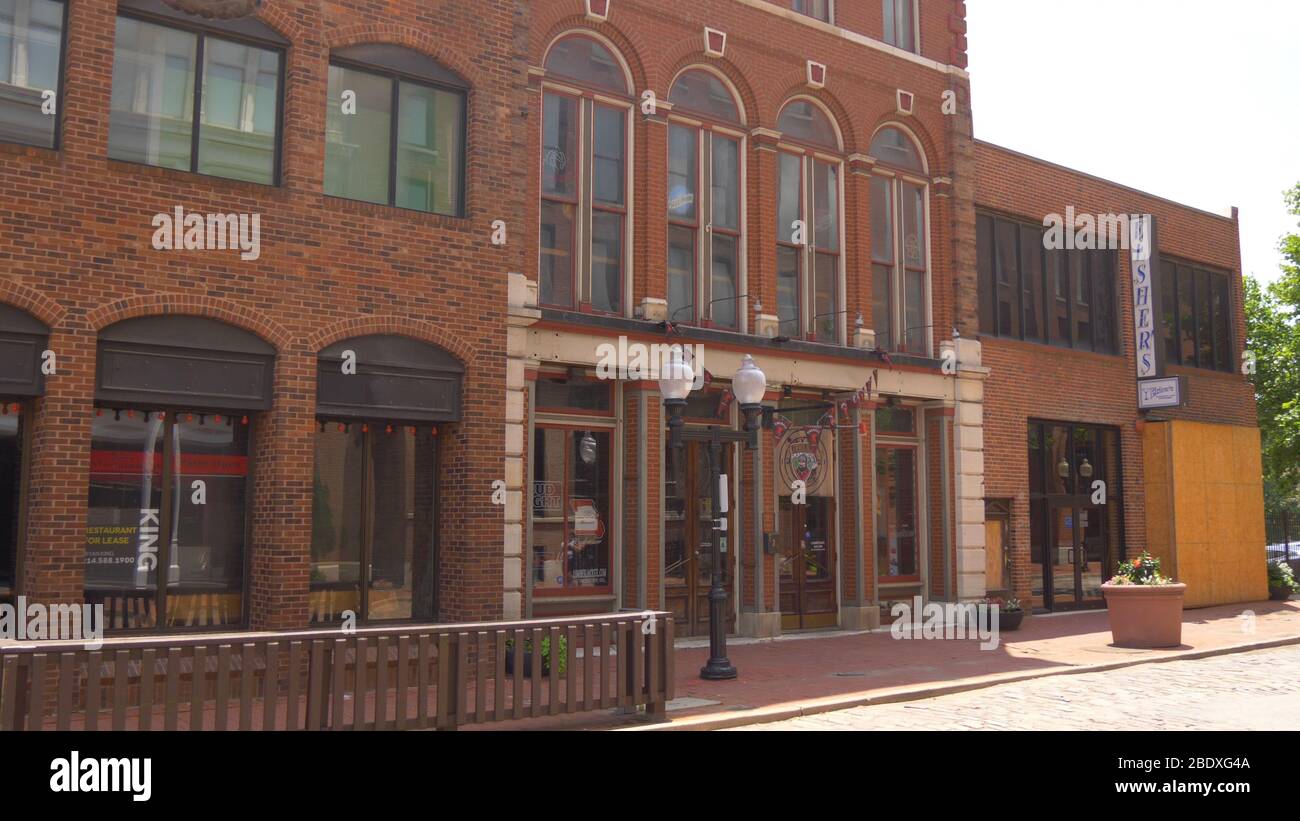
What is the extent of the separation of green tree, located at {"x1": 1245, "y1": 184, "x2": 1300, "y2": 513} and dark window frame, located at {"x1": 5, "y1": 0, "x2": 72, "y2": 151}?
2649 centimetres

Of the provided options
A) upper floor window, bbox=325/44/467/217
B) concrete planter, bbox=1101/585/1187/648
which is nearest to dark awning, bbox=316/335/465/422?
upper floor window, bbox=325/44/467/217

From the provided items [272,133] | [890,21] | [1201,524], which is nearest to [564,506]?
[272,133]

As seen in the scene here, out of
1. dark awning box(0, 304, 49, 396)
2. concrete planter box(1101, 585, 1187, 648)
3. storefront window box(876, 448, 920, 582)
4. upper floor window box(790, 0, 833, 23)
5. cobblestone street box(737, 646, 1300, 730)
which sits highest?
upper floor window box(790, 0, 833, 23)

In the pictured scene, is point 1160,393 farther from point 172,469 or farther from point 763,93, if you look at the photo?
point 172,469

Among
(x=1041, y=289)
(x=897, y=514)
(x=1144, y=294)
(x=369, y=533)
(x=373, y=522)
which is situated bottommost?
(x=369, y=533)

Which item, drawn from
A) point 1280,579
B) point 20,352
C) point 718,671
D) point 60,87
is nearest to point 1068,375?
point 1280,579

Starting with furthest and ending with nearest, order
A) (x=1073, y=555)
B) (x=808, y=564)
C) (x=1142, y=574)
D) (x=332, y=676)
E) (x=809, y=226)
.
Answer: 1. (x=1073, y=555)
2. (x=809, y=226)
3. (x=808, y=564)
4. (x=1142, y=574)
5. (x=332, y=676)

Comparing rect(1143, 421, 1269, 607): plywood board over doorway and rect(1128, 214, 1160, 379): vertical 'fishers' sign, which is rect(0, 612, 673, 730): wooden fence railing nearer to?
rect(1143, 421, 1269, 607): plywood board over doorway

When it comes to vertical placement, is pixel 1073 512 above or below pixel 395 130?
below

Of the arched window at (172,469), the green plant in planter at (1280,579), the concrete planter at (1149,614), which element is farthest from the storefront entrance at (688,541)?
the green plant in planter at (1280,579)

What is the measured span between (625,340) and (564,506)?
244cm

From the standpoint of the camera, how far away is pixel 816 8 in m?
18.4

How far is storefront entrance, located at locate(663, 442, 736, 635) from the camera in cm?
1578

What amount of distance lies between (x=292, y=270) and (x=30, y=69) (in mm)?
3110
